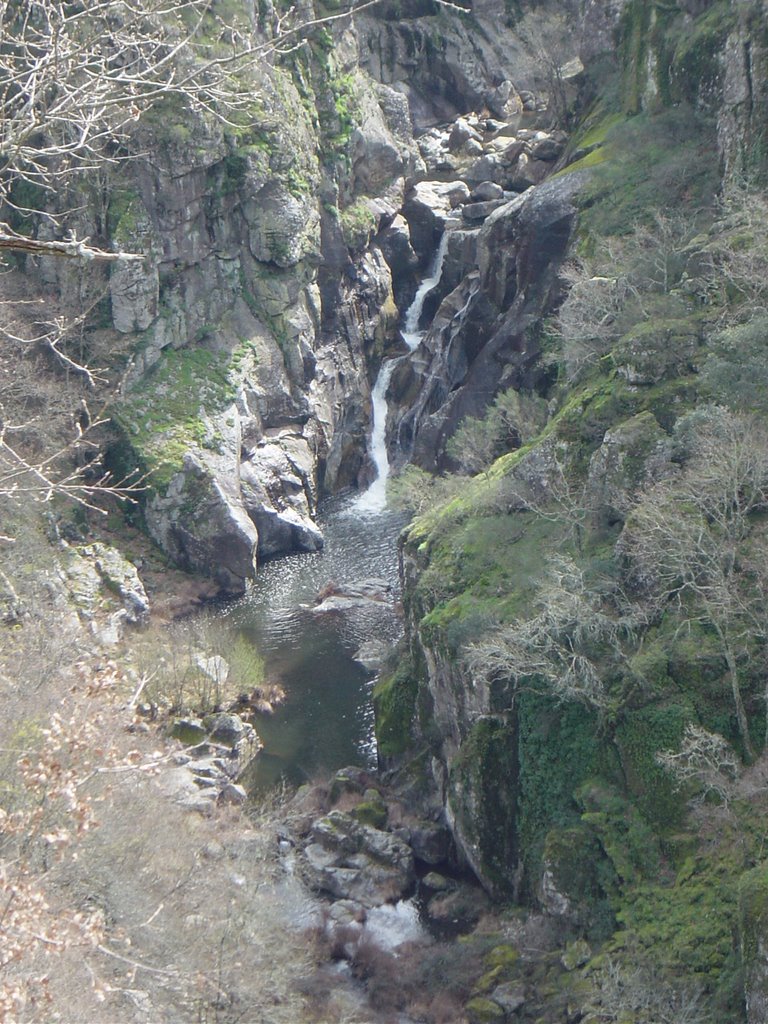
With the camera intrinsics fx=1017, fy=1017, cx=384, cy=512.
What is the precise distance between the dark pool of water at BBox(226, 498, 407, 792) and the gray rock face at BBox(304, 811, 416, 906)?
3.52m

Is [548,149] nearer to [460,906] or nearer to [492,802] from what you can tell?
[492,802]

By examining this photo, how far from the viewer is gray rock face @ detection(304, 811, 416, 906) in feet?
71.9

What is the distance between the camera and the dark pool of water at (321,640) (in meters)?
28.1

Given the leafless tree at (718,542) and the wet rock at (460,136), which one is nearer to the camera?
the leafless tree at (718,542)

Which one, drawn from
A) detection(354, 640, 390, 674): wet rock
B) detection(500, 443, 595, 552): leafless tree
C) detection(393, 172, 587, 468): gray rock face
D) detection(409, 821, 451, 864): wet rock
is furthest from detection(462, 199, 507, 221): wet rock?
detection(409, 821, 451, 864): wet rock

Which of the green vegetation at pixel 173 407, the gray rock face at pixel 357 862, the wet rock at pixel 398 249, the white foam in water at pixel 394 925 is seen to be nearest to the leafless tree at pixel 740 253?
the gray rock face at pixel 357 862

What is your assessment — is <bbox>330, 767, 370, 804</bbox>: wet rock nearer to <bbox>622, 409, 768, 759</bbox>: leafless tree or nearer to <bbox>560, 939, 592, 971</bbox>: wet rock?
<bbox>560, 939, 592, 971</bbox>: wet rock

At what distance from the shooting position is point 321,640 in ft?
112

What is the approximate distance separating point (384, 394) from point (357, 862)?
3142 cm

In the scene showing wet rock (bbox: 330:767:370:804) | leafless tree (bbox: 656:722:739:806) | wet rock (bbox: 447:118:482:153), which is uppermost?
wet rock (bbox: 447:118:482:153)

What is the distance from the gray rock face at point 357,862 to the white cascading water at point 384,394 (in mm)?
23309

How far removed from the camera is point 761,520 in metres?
19.3

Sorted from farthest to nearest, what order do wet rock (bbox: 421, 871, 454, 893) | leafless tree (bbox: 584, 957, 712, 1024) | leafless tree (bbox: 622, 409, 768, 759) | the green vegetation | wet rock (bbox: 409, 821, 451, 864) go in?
the green vegetation → wet rock (bbox: 409, 821, 451, 864) → wet rock (bbox: 421, 871, 454, 893) → leafless tree (bbox: 622, 409, 768, 759) → leafless tree (bbox: 584, 957, 712, 1024)

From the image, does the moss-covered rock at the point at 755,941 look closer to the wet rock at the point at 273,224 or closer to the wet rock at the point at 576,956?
the wet rock at the point at 576,956
